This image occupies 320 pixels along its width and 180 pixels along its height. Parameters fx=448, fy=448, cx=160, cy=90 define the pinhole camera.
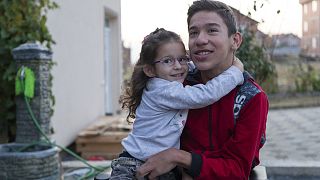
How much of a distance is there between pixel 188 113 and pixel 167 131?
0.40ft

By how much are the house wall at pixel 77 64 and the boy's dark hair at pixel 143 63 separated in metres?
4.72

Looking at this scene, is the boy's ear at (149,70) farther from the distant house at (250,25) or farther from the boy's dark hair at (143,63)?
the distant house at (250,25)

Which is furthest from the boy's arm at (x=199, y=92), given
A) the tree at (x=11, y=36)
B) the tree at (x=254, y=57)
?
the tree at (x=11, y=36)

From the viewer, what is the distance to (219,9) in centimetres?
178

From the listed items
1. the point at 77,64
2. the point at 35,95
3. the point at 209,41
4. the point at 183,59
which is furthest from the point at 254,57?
the point at 209,41

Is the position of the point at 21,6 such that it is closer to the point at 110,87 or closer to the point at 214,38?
the point at 214,38

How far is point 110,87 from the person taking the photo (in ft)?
34.4

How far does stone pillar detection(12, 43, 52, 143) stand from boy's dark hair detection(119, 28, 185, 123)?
2.98 meters

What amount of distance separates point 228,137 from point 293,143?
6249 millimetres

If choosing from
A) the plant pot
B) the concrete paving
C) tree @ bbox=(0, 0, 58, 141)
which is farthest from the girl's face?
tree @ bbox=(0, 0, 58, 141)

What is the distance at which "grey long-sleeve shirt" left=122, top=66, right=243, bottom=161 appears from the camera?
1772 millimetres

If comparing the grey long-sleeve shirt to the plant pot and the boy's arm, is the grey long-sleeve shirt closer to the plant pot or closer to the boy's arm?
the boy's arm

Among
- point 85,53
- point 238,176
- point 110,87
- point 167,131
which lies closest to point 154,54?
point 167,131

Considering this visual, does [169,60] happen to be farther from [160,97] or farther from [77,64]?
[77,64]
